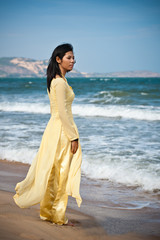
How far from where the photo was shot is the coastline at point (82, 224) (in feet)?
7.94

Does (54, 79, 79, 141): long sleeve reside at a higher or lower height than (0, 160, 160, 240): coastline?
higher

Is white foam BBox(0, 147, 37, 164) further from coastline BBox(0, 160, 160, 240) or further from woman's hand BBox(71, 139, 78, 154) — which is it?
woman's hand BBox(71, 139, 78, 154)

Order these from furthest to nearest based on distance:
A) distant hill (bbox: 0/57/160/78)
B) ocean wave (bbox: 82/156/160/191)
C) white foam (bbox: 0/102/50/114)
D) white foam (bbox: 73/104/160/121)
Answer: distant hill (bbox: 0/57/160/78) < white foam (bbox: 0/102/50/114) < white foam (bbox: 73/104/160/121) < ocean wave (bbox: 82/156/160/191)

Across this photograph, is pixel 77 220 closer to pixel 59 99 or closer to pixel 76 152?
pixel 76 152

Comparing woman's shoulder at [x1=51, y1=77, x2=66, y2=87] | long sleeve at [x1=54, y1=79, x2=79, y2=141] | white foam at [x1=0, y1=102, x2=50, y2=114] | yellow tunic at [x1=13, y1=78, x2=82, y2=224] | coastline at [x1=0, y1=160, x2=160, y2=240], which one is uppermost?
woman's shoulder at [x1=51, y1=77, x2=66, y2=87]

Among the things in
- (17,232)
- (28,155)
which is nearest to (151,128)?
(28,155)

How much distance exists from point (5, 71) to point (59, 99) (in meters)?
138

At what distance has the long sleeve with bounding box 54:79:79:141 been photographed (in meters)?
2.45

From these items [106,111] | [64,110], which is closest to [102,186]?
[64,110]

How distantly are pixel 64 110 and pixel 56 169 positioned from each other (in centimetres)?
56

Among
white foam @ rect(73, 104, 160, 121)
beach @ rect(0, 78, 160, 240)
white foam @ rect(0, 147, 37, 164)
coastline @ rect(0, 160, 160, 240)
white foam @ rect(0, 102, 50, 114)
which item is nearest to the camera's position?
coastline @ rect(0, 160, 160, 240)

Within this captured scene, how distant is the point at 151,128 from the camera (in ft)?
33.7

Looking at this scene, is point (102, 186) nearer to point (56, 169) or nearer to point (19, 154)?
point (56, 169)

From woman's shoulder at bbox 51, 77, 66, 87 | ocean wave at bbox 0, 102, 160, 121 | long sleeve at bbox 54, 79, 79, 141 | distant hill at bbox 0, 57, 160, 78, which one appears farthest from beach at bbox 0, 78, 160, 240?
distant hill at bbox 0, 57, 160, 78
